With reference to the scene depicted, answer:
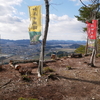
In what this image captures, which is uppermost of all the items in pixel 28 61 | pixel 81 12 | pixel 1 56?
pixel 81 12

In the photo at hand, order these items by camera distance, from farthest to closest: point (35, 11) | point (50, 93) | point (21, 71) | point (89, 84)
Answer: point (21, 71), point (35, 11), point (89, 84), point (50, 93)

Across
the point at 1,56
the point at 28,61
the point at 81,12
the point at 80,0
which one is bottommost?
the point at 28,61

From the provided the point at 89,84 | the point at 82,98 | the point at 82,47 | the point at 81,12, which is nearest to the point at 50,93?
the point at 82,98

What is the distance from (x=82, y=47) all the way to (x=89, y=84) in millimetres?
20813

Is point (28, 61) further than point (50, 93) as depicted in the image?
Yes

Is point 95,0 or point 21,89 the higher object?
point 95,0

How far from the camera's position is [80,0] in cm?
643

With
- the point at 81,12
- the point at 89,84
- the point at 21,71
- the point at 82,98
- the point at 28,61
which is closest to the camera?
the point at 82,98

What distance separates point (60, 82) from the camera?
5516 millimetres

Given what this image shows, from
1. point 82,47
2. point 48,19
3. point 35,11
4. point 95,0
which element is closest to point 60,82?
point 48,19

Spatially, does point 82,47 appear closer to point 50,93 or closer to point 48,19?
point 48,19

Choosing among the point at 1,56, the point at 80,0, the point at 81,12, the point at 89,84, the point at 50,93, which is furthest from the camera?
the point at 81,12

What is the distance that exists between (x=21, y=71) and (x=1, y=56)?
8.20 feet

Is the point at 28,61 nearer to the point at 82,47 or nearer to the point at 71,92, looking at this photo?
the point at 71,92
